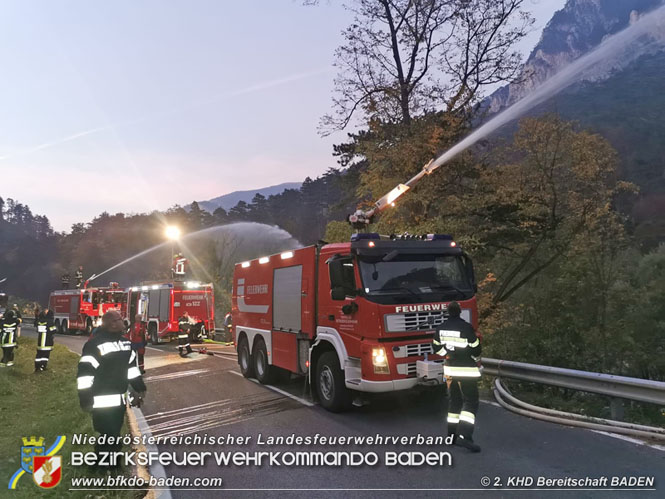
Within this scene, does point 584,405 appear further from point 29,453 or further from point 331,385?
point 29,453

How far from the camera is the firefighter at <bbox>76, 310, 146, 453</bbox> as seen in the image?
15.5 feet

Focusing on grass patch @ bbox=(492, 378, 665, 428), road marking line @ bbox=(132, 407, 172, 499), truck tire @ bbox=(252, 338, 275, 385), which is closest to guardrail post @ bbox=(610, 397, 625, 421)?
grass patch @ bbox=(492, 378, 665, 428)

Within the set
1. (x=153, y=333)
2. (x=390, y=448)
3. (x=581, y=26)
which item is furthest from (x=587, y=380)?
(x=581, y=26)

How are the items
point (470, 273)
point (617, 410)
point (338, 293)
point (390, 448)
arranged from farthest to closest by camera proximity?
point (470, 273) < point (338, 293) < point (617, 410) < point (390, 448)

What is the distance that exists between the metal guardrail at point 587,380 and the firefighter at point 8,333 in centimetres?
1244

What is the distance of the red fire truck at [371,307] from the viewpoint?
706cm

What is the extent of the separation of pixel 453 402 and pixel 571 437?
1.46m

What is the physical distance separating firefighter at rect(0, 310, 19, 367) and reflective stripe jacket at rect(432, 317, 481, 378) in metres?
12.7

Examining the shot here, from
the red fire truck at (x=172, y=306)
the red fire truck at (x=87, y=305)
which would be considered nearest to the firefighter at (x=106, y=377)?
the red fire truck at (x=172, y=306)

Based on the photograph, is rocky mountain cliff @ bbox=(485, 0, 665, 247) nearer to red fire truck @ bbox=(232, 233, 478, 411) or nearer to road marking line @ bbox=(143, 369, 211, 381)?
road marking line @ bbox=(143, 369, 211, 381)

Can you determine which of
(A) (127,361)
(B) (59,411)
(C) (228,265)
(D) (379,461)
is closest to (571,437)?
(D) (379,461)

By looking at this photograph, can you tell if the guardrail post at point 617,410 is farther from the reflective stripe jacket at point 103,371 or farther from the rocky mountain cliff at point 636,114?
the rocky mountain cliff at point 636,114

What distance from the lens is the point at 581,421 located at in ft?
20.9

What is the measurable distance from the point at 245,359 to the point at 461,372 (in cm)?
735
